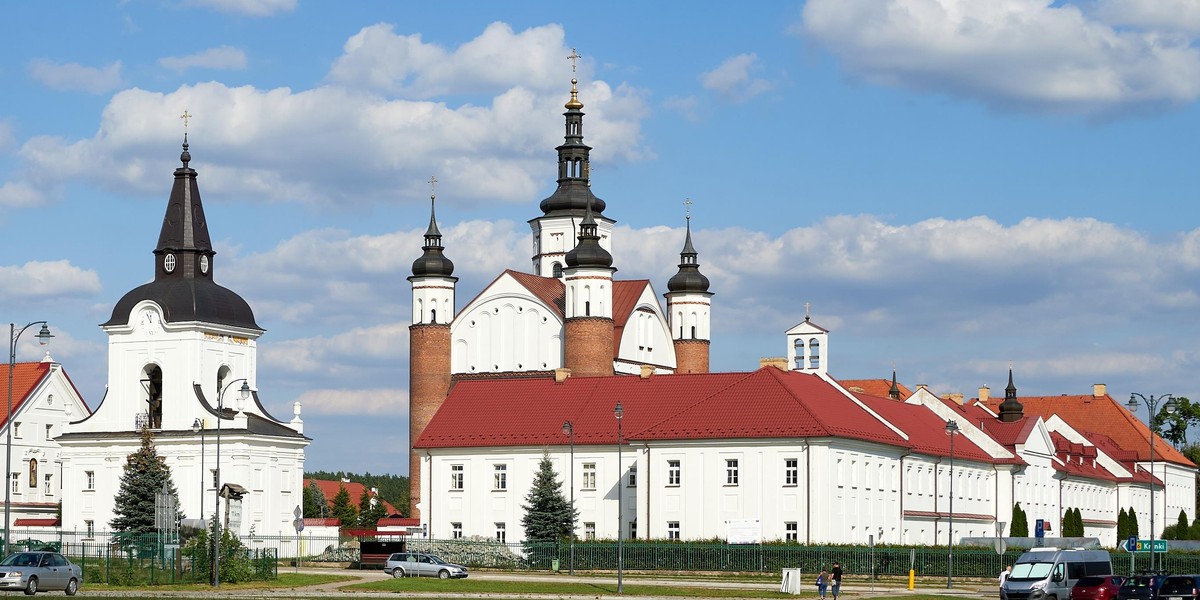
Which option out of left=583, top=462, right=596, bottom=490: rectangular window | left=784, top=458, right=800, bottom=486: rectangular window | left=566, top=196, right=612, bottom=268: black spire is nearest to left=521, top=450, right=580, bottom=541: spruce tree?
left=583, top=462, right=596, bottom=490: rectangular window

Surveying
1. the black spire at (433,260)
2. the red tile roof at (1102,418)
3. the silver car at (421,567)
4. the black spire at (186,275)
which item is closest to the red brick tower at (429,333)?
the black spire at (433,260)

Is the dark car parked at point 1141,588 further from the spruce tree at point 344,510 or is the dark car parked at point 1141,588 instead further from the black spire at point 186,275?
the spruce tree at point 344,510

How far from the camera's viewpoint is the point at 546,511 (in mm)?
80625

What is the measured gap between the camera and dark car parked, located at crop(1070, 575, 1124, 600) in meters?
49.0

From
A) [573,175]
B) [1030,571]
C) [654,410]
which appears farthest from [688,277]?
[1030,571]

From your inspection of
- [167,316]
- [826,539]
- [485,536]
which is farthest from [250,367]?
[826,539]

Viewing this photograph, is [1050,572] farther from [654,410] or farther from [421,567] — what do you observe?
[654,410]

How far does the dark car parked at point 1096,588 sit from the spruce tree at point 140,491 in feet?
136

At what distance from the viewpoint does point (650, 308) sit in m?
112

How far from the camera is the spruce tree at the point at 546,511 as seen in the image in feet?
263

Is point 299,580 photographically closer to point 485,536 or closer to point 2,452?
point 485,536

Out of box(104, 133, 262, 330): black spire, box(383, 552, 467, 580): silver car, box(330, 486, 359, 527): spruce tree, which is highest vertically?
box(104, 133, 262, 330): black spire

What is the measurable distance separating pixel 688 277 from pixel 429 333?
17.7 meters

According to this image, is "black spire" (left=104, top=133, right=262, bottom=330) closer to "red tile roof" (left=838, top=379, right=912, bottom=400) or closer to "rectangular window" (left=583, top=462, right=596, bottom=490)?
"rectangular window" (left=583, top=462, right=596, bottom=490)
